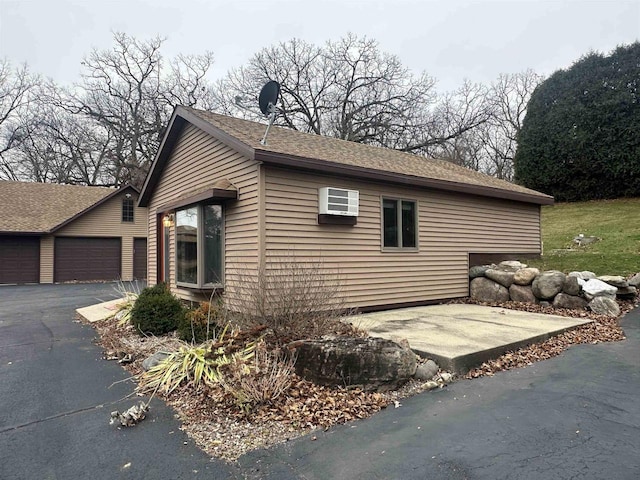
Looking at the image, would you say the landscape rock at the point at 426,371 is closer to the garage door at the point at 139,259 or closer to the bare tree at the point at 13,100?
the garage door at the point at 139,259

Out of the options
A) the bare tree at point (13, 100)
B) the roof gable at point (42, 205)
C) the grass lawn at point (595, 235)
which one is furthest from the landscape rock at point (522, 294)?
the bare tree at point (13, 100)

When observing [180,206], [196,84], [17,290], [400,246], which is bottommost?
[17,290]

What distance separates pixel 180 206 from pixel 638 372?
24.4 feet

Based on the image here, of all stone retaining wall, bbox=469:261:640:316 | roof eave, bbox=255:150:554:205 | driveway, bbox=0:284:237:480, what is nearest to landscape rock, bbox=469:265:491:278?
stone retaining wall, bbox=469:261:640:316

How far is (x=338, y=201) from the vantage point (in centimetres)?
699

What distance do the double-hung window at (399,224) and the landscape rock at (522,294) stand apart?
2368 mm

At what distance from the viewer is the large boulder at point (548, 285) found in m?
7.91

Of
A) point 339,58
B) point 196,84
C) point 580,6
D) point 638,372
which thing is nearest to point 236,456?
point 638,372

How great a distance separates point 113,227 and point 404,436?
1950cm

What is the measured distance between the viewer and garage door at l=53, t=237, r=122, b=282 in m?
18.1

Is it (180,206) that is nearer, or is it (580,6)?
(180,206)

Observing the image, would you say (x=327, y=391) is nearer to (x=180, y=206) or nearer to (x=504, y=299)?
(x=180, y=206)

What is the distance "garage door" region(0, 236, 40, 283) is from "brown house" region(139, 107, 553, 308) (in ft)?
36.7

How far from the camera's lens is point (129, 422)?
3.39m
